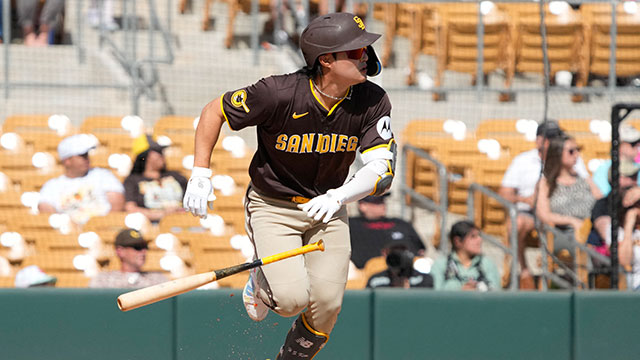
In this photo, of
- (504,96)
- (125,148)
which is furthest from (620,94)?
(125,148)

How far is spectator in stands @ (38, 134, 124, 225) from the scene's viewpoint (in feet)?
25.0

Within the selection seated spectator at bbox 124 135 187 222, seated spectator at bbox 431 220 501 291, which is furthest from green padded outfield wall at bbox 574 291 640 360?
seated spectator at bbox 124 135 187 222

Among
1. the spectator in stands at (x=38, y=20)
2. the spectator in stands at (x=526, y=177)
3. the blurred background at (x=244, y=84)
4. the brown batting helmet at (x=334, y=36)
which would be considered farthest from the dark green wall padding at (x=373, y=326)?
the spectator in stands at (x=38, y=20)

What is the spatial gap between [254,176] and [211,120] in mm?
426

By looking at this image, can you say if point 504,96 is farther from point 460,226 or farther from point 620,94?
point 460,226

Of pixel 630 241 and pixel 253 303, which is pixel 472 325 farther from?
pixel 253 303

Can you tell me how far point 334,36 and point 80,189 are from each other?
3.71 meters

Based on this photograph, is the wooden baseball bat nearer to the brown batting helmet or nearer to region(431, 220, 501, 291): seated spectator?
the brown batting helmet

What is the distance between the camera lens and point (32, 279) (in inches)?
265

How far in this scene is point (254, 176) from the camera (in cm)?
495

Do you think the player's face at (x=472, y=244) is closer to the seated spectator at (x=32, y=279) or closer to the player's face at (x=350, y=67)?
the player's face at (x=350, y=67)

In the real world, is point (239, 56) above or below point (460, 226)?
above

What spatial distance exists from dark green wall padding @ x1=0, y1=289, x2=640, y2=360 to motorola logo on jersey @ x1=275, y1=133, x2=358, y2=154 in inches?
64.8

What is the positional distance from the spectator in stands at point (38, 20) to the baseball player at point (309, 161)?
571 cm
